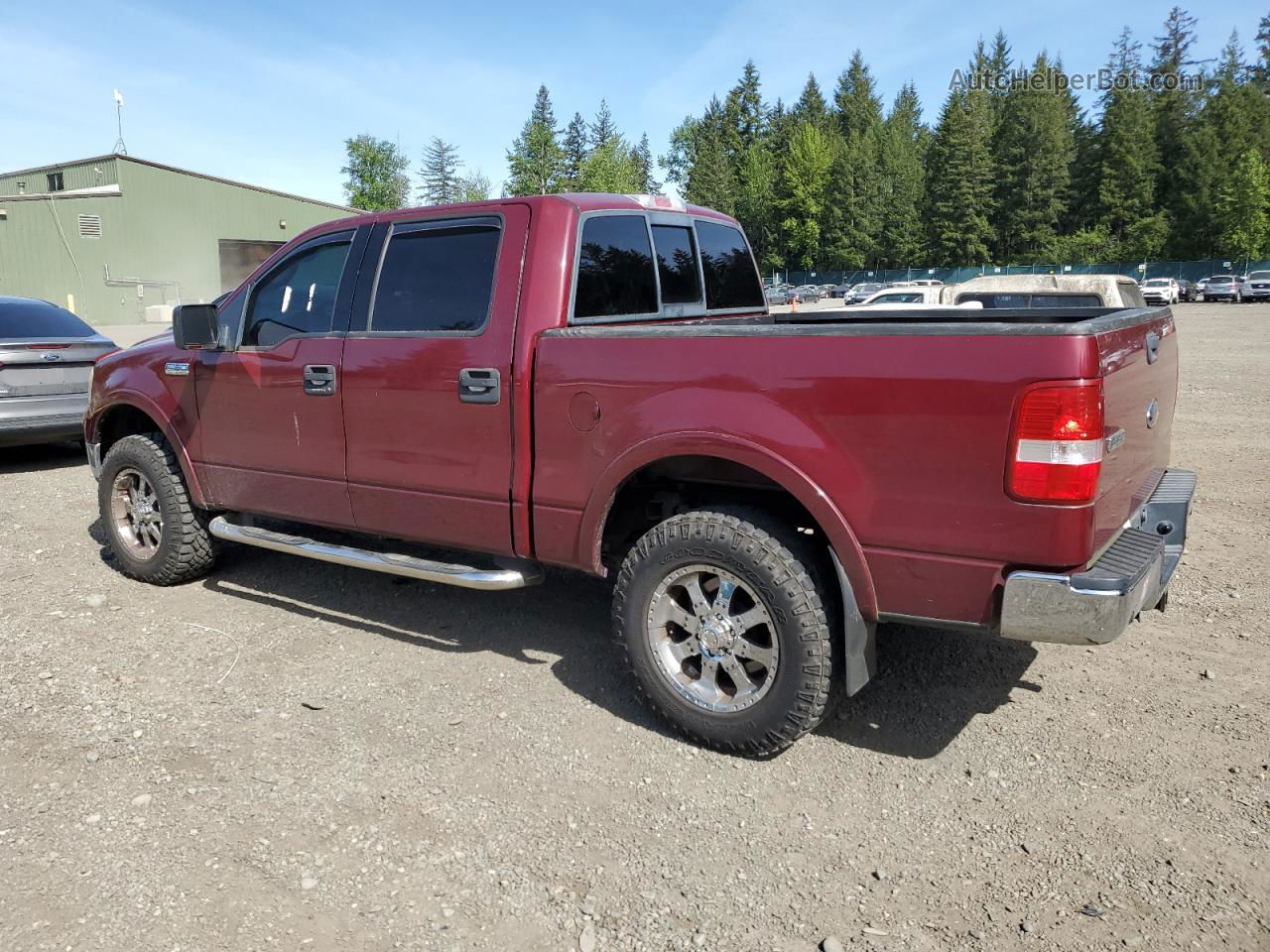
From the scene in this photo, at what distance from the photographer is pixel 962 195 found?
78938 mm

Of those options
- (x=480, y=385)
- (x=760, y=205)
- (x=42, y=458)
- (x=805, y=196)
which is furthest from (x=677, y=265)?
(x=760, y=205)

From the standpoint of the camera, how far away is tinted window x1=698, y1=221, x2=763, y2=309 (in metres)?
5.12

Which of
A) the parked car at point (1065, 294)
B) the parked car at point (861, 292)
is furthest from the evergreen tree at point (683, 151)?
the parked car at point (1065, 294)

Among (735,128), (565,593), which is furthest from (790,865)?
(735,128)

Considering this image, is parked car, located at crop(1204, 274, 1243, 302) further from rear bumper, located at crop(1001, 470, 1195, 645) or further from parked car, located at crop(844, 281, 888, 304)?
rear bumper, located at crop(1001, 470, 1195, 645)

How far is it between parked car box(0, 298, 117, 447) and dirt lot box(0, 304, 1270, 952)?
4.07 meters

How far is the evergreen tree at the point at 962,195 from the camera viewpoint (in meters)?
78.9

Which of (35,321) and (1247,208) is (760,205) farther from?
(35,321)

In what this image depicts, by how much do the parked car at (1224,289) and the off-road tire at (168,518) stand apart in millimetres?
56422

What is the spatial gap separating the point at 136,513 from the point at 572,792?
145 inches

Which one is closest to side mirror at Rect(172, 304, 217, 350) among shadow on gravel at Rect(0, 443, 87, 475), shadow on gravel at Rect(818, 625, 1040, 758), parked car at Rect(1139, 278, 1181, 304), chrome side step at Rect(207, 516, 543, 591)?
chrome side step at Rect(207, 516, 543, 591)

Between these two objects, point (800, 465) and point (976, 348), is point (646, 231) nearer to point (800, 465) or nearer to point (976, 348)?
point (800, 465)

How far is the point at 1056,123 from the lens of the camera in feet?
261

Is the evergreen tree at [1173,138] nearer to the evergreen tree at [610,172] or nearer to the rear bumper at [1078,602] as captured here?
the evergreen tree at [610,172]
